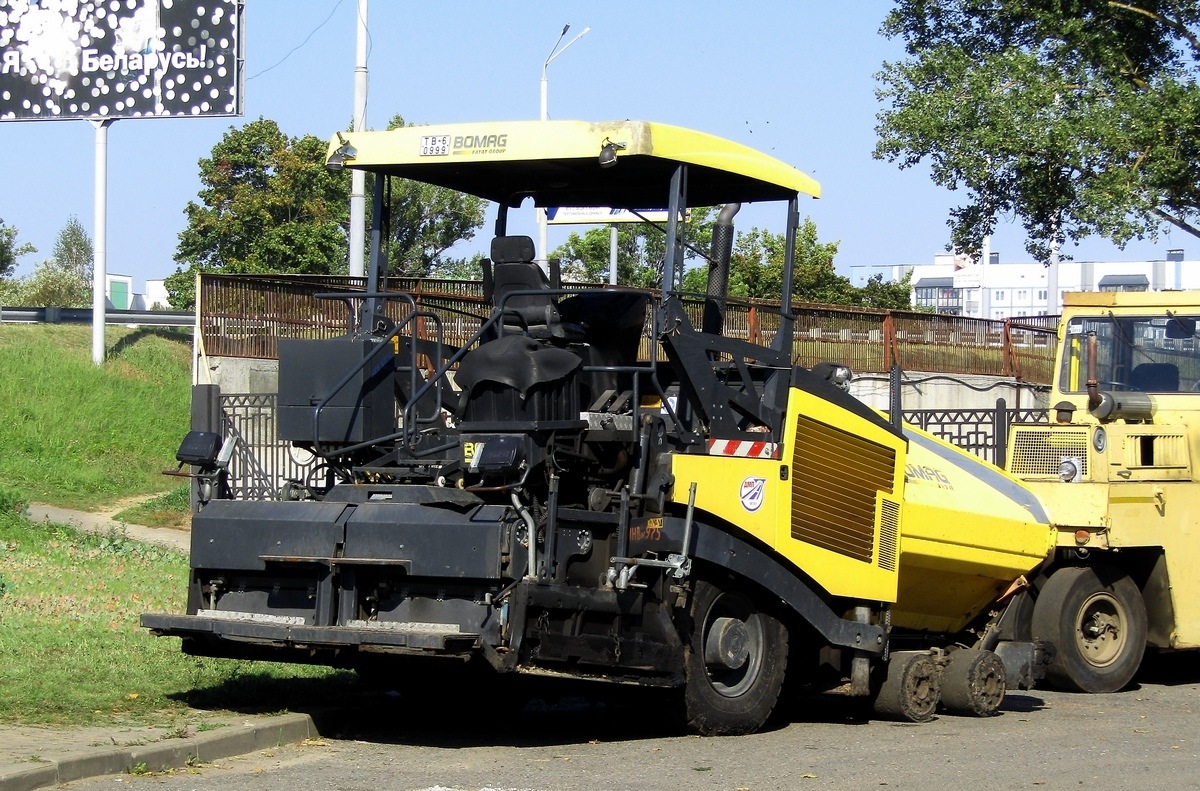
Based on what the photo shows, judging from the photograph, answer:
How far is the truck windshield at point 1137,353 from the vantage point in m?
12.8

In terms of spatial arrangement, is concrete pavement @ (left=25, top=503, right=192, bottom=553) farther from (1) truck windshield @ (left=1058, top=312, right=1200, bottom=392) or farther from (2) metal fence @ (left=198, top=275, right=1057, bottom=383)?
(1) truck windshield @ (left=1058, top=312, right=1200, bottom=392)

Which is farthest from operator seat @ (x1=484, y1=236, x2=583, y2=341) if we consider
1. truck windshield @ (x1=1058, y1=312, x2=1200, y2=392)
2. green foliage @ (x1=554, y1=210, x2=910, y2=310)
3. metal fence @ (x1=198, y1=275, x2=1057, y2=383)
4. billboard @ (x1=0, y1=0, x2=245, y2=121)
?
green foliage @ (x1=554, y1=210, x2=910, y2=310)

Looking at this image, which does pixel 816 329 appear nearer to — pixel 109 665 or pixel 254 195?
pixel 109 665

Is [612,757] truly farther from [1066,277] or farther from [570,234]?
[1066,277]

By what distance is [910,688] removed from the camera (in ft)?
31.4

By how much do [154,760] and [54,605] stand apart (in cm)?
464

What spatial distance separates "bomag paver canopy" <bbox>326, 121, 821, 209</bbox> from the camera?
8156mm

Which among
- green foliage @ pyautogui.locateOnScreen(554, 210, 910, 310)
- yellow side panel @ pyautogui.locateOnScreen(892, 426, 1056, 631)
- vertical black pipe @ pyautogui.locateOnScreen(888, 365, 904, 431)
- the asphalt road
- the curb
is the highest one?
green foliage @ pyautogui.locateOnScreen(554, 210, 910, 310)

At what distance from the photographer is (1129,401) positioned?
12.5m

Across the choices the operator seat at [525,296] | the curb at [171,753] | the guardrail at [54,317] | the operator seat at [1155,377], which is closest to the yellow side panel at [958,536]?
the operator seat at [1155,377]

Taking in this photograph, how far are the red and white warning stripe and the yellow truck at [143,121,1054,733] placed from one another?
12mm

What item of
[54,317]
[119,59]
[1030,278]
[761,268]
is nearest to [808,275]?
[761,268]

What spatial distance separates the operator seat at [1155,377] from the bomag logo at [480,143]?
22.2 feet

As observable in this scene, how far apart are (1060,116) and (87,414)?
14961 mm
